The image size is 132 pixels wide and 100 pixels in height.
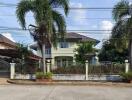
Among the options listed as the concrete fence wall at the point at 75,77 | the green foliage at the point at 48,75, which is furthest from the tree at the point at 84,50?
the green foliage at the point at 48,75

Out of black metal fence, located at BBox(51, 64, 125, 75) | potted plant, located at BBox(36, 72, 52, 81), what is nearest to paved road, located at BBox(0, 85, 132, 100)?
potted plant, located at BBox(36, 72, 52, 81)

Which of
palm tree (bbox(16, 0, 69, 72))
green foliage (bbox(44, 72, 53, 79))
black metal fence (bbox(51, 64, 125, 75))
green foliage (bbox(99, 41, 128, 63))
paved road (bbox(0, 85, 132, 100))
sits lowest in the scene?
paved road (bbox(0, 85, 132, 100))

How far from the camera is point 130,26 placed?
34.6 meters

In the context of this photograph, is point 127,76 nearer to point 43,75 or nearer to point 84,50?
point 43,75

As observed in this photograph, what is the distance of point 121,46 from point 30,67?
8.91 m

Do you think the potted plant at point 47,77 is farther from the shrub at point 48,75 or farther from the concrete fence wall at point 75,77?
the concrete fence wall at point 75,77

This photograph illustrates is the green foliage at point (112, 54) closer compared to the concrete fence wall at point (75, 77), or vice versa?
the concrete fence wall at point (75, 77)

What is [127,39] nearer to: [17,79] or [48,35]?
[48,35]

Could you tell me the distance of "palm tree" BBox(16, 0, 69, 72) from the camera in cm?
3291

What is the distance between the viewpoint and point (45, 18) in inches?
1298

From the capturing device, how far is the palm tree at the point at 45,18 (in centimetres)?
3291

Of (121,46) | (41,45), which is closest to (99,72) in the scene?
(121,46)

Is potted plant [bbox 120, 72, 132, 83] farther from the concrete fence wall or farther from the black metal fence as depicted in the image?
the black metal fence

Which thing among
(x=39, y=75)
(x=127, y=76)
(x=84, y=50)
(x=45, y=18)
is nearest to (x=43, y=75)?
(x=39, y=75)
